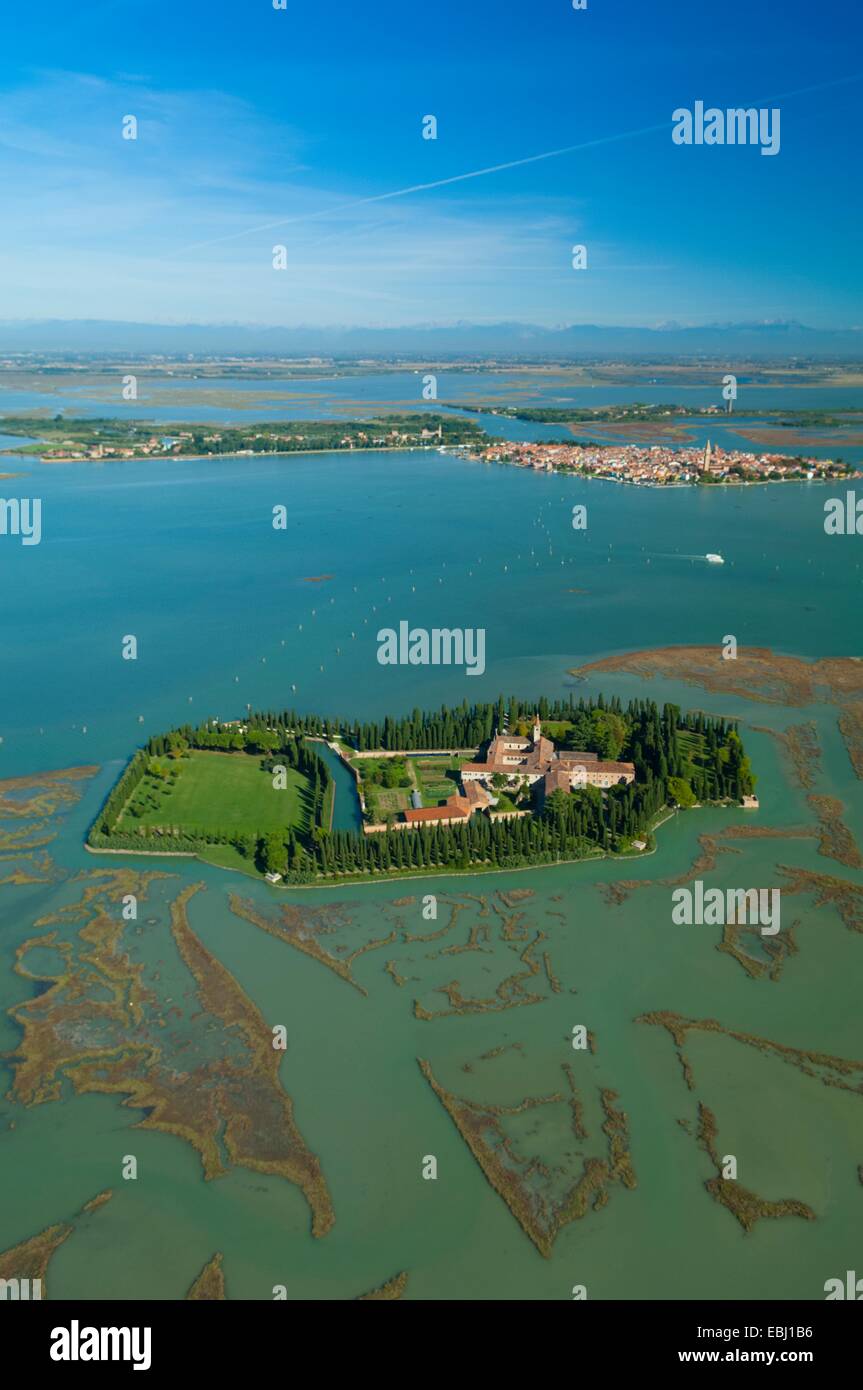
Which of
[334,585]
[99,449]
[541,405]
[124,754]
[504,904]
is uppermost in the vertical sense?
[541,405]

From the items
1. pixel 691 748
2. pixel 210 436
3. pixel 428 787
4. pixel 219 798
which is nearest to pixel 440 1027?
pixel 428 787

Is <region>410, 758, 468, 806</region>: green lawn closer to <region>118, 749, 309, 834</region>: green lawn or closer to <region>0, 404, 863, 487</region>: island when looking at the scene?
<region>118, 749, 309, 834</region>: green lawn

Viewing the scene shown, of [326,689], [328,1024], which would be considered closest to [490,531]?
[326,689]

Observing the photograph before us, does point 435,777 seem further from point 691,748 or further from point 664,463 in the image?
point 664,463

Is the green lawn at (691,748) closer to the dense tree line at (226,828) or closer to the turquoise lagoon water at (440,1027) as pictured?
the turquoise lagoon water at (440,1027)

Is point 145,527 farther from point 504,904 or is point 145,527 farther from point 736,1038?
point 736,1038

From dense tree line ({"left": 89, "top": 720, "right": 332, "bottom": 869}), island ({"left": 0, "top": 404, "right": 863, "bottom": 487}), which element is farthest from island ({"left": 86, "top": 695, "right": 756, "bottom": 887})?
island ({"left": 0, "top": 404, "right": 863, "bottom": 487})

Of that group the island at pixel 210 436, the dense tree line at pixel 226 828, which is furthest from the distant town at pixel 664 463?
the dense tree line at pixel 226 828
